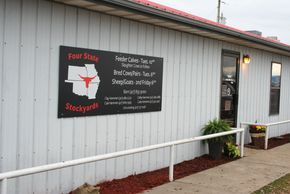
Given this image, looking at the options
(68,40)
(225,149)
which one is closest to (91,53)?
(68,40)

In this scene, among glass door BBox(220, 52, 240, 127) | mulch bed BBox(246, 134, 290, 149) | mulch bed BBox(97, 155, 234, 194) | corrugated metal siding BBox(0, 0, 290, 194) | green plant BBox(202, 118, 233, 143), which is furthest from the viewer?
mulch bed BBox(246, 134, 290, 149)

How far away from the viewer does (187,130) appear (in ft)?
27.8

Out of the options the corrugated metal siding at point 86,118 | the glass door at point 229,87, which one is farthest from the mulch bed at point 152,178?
the glass door at point 229,87

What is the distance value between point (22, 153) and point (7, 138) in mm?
306

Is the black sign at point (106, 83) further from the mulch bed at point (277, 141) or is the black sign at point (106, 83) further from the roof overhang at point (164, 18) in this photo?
the mulch bed at point (277, 141)

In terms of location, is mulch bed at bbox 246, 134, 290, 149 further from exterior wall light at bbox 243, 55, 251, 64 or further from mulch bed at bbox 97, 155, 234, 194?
mulch bed at bbox 97, 155, 234, 194

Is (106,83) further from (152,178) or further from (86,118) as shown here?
(152,178)

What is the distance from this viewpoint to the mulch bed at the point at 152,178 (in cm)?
621

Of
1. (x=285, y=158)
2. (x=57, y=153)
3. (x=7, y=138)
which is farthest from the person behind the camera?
(x=285, y=158)

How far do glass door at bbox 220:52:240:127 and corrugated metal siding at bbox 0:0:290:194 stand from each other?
547mm

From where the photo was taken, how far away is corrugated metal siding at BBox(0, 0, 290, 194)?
5082mm

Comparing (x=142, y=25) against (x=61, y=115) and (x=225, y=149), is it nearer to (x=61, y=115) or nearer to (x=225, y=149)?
(x=61, y=115)

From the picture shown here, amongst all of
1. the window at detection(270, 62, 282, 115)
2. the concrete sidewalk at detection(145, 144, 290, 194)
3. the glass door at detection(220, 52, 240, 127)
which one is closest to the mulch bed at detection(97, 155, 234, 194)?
the concrete sidewalk at detection(145, 144, 290, 194)

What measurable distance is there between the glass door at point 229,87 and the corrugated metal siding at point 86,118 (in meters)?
0.55
